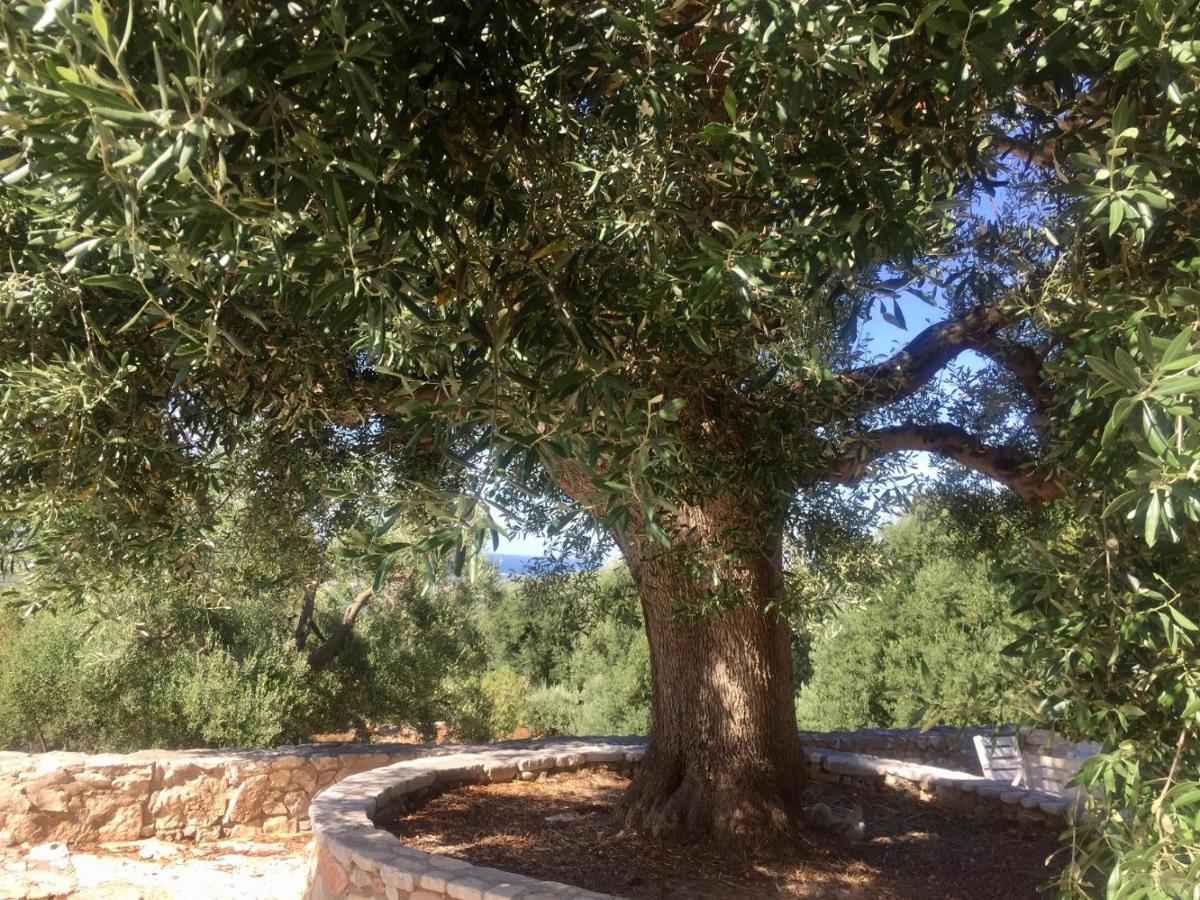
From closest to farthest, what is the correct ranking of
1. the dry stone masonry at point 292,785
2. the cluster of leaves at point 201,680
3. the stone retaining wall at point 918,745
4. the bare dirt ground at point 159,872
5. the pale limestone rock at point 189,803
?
the bare dirt ground at point 159,872
the dry stone masonry at point 292,785
the pale limestone rock at point 189,803
the stone retaining wall at point 918,745
the cluster of leaves at point 201,680

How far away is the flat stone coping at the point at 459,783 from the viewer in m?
5.01

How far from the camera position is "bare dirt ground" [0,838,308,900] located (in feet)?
23.3

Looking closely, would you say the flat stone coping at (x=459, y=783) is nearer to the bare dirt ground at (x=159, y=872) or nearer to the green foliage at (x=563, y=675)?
the bare dirt ground at (x=159, y=872)

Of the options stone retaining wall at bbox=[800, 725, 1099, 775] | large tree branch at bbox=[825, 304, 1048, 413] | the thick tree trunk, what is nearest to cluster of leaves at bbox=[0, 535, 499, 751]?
the thick tree trunk

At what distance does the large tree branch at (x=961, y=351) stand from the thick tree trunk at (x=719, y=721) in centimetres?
160

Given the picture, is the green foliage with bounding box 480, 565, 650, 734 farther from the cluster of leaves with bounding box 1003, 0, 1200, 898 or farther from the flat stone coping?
the cluster of leaves with bounding box 1003, 0, 1200, 898

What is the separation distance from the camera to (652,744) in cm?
716

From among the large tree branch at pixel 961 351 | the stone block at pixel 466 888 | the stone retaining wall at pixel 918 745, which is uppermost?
the large tree branch at pixel 961 351

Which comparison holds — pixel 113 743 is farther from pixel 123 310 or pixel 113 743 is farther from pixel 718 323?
pixel 718 323

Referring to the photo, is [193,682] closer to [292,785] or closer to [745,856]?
[292,785]

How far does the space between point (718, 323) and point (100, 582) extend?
147 inches

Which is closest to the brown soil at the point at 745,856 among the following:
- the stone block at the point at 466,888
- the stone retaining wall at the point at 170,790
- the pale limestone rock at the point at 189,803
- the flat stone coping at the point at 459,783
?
the flat stone coping at the point at 459,783

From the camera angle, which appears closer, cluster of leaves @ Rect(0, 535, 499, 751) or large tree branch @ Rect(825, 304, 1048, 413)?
large tree branch @ Rect(825, 304, 1048, 413)

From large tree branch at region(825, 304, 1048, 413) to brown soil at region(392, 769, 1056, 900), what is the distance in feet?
10.0
